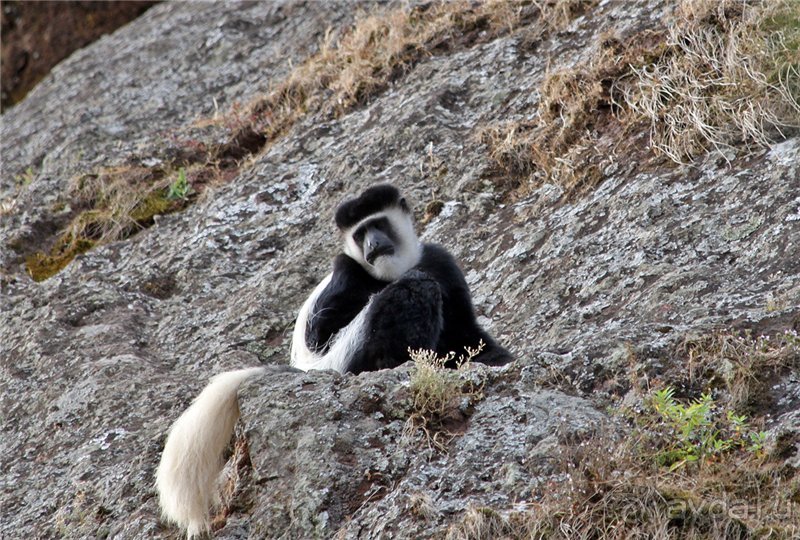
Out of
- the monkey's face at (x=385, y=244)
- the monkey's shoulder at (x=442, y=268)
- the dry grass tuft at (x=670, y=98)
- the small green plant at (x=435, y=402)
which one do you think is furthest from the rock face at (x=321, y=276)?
the monkey's face at (x=385, y=244)

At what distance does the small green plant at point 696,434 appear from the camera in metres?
3.42

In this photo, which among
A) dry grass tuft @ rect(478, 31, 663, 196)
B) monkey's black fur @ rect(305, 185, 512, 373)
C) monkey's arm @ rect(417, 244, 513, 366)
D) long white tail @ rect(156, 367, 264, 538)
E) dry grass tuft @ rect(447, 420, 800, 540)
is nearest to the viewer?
dry grass tuft @ rect(447, 420, 800, 540)

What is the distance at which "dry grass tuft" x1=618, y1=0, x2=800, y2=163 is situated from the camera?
5410mm

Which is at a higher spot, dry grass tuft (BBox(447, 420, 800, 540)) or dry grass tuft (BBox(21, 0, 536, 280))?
dry grass tuft (BBox(21, 0, 536, 280))

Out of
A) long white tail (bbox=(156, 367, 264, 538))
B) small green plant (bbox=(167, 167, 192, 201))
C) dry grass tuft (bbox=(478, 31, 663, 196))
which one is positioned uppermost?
long white tail (bbox=(156, 367, 264, 538))

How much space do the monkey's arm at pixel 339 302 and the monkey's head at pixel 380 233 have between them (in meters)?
0.08

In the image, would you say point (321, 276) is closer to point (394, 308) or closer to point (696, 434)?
point (394, 308)

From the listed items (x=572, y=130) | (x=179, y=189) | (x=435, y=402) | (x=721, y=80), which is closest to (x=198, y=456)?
(x=435, y=402)

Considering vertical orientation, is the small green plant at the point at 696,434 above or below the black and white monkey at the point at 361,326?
below

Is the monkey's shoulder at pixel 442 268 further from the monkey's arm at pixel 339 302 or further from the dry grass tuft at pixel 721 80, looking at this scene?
the dry grass tuft at pixel 721 80

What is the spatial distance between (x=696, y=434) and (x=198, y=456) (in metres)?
1.80

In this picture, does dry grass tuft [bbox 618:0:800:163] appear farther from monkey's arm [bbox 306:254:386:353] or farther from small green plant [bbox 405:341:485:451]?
small green plant [bbox 405:341:485:451]

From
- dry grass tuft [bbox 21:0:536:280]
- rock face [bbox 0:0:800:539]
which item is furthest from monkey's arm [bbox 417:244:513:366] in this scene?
dry grass tuft [bbox 21:0:536:280]

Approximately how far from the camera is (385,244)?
5066mm
